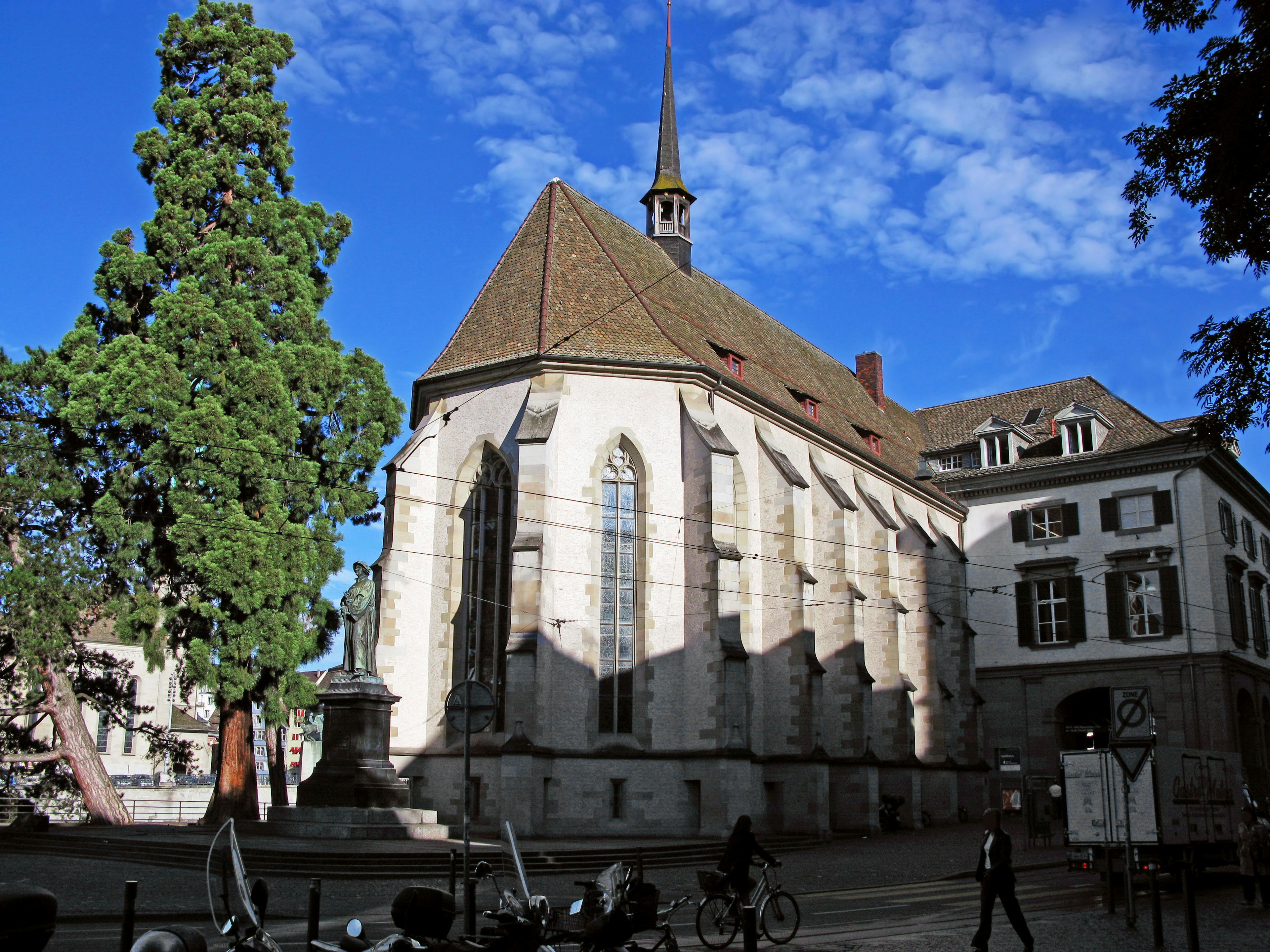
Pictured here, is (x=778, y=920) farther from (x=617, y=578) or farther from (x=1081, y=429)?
(x=1081, y=429)

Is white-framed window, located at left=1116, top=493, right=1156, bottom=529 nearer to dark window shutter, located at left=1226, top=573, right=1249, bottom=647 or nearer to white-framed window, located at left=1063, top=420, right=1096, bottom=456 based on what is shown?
white-framed window, located at left=1063, top=420, right=1096, bottom=456

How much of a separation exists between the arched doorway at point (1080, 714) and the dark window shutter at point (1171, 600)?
9.64ft

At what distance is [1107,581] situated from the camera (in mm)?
37250

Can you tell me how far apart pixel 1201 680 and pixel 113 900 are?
31.6 meters

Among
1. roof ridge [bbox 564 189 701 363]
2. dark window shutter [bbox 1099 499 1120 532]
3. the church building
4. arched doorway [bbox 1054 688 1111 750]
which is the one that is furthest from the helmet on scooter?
dark window shutter [bbox 1099 499 1120 532]

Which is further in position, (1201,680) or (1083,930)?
(1201,680)

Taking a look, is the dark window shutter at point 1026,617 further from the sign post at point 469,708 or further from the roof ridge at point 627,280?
the sign post at point 469,708

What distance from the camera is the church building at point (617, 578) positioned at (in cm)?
2433

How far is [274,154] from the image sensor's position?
89.6 feet

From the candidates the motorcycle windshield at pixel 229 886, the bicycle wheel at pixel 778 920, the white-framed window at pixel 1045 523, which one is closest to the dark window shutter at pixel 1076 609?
the white-framed window at pixel 1045 523

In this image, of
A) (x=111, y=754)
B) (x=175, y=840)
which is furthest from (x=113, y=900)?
(x=111, y=754)

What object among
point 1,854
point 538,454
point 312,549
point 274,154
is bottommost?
point 1,854

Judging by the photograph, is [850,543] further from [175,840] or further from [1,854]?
[1,854]

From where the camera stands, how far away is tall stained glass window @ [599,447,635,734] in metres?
25.4
